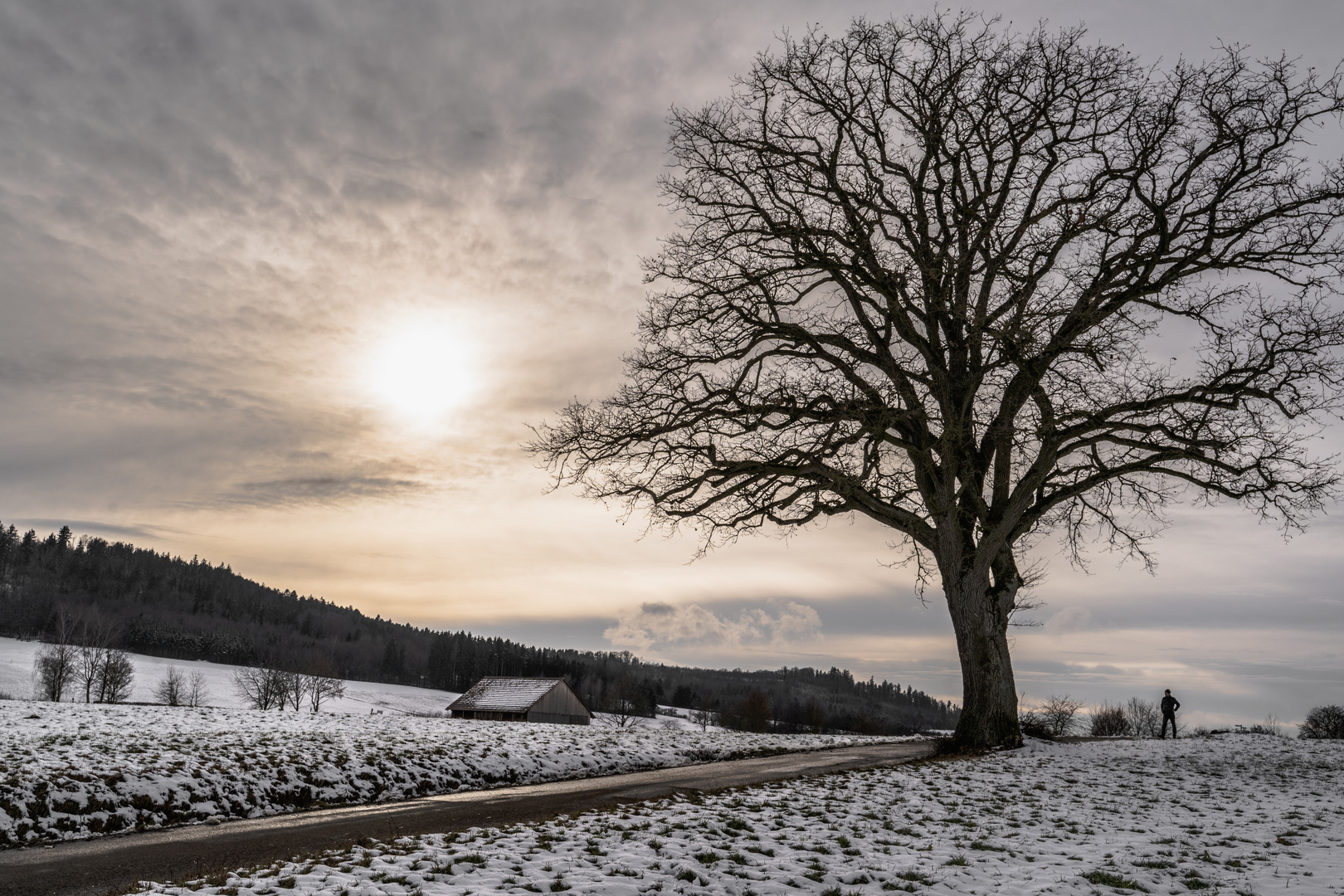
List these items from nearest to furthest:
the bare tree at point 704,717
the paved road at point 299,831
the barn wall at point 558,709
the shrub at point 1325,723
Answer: the paved road at point 299,831 < the shrub at point 1325,723 < the barn wall at point 558,709 < the bare tree at point 704,717

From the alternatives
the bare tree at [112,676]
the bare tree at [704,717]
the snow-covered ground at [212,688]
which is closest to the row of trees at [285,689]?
the snow-covered ground at [212,688]

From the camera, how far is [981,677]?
1644 centimetres

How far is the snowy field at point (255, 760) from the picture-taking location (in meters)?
10.4

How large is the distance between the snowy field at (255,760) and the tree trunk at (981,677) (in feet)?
15.8

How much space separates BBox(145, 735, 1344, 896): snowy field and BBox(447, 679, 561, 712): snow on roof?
5059 cm

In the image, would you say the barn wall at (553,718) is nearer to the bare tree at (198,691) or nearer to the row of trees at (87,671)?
the row of trees at (87,671)

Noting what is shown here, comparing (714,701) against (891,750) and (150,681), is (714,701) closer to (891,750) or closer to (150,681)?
(150,681)

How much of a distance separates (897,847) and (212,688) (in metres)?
112

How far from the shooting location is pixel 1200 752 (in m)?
17.1

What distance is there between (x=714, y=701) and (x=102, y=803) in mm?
159789

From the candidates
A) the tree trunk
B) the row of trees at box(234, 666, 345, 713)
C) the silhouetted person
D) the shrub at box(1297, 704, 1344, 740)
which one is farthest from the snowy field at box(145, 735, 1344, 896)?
the row of trees at box(234, 666, 345, 713)

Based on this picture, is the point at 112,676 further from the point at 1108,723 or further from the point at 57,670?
the point at 1108,723

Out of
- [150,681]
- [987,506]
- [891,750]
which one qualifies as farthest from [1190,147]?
[150,681]

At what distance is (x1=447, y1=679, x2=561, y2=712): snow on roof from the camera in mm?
57969
